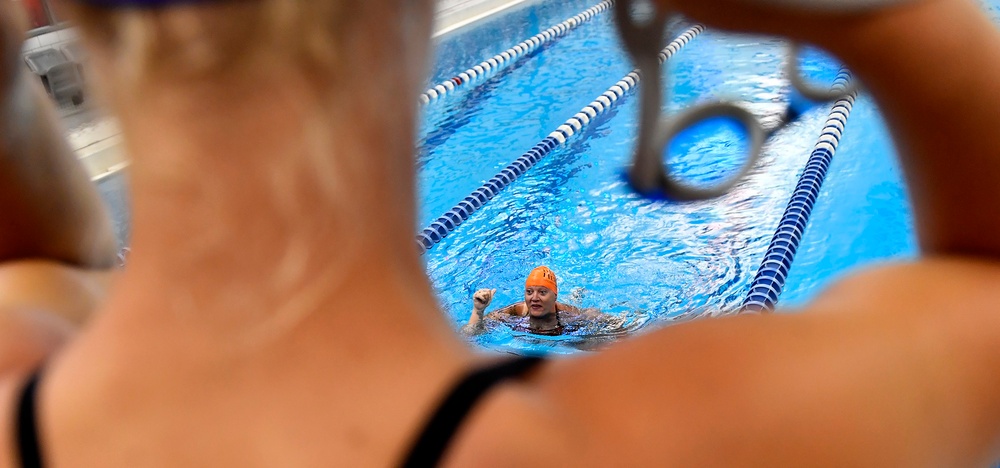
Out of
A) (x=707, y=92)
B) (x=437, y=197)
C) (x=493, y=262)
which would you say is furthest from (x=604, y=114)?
(x=493, y=262)

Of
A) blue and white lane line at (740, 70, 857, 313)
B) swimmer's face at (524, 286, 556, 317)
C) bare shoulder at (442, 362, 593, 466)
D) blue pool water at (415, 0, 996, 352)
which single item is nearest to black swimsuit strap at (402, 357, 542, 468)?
bare shoulder at (442, 362, 593, 466)

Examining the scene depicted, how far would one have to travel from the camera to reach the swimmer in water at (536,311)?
2672 mm

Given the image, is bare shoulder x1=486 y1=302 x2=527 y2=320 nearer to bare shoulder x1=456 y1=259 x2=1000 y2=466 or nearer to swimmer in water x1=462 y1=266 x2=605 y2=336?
swimmer in water x1=462 y1=266 x2=605 y2=336

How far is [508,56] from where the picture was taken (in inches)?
202

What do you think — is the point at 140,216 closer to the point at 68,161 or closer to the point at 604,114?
the point at 68,161

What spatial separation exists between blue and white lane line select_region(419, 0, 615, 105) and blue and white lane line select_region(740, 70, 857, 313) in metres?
1.69

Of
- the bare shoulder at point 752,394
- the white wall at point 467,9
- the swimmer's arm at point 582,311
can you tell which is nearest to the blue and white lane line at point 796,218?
the swimmer's arm at point 582,311

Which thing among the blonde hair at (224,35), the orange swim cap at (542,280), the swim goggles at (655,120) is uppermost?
the blonde hair at (224,35)

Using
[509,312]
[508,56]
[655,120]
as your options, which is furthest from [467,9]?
[655,120]

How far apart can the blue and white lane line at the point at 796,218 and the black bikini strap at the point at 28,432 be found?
1653 mm

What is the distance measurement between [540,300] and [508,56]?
2855mm

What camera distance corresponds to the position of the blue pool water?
9.25ft

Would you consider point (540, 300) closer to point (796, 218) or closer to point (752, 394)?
point (796, 218)

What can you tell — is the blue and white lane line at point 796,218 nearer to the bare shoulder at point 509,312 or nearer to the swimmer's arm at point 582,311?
the swimmer's arm at point 582,311
